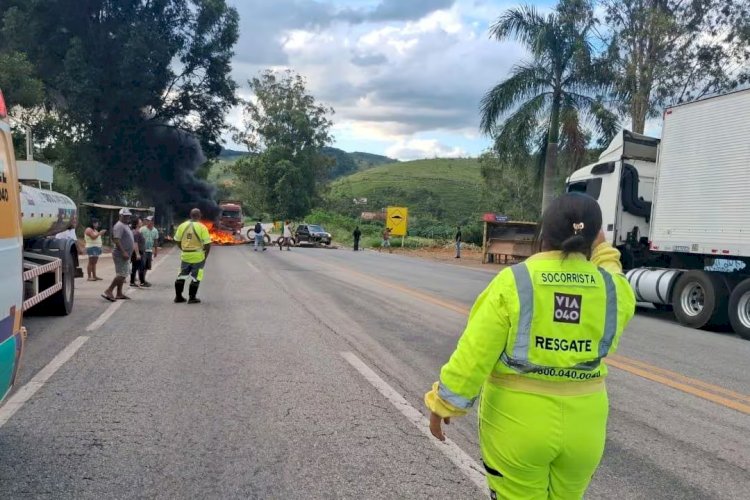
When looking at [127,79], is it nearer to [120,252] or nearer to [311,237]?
[311,237]

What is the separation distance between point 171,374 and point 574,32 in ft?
72.1

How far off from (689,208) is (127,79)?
2969 centimetres

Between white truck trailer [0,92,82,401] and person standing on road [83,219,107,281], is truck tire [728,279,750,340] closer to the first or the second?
white truck trailer [0,92,82,401]

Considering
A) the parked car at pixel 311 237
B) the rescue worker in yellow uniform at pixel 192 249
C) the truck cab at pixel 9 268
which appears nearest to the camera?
the truck cab at pixel 9 268

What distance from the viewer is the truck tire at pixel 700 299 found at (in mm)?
10758

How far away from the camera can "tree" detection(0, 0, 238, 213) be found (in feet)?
108

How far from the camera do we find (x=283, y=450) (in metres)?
4.44

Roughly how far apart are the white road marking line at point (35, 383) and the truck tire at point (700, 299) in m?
9.76

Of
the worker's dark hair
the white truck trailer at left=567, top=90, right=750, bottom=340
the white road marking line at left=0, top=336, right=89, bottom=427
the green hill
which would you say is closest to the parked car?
the green hill

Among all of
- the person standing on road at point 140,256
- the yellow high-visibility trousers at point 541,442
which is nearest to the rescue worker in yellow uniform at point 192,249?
the person standing on road at point 140,256

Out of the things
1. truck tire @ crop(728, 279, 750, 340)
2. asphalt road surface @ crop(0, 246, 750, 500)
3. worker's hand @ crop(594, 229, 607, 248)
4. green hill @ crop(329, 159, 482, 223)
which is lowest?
asphalt road surface @ crop(0, 246, 750, 500)

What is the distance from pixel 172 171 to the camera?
128 ft

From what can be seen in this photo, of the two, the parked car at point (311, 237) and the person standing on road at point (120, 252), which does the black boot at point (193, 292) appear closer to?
the person standing on road at point (120, 252)

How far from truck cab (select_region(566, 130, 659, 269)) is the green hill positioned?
58763 mm
